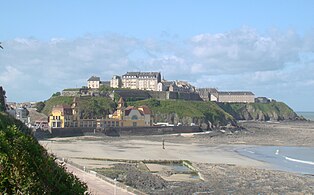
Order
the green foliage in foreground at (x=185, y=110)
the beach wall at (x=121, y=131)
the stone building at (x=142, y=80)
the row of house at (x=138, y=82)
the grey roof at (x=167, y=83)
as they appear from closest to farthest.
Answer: the beach wall at (x=121, y=131) → the green foliage in foreground at (x=185, y=110) → the row of house at (x=138, y=82) → the stone building at (x=142, y=80) → the grey roof at (x=167, y=83)

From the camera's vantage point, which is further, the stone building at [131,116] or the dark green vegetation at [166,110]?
the dark green vegetation at [166,110]

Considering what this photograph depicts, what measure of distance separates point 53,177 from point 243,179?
21.2 metres

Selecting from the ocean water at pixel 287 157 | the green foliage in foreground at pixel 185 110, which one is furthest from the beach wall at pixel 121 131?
the ocean water at pixel 287 157

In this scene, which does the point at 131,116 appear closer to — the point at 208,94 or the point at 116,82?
the point at 116,82

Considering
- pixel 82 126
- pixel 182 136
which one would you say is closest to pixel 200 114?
pixel 182 136

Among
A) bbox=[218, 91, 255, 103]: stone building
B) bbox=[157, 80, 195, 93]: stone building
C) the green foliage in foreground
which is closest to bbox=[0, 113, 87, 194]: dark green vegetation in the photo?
the green foliage in foreground

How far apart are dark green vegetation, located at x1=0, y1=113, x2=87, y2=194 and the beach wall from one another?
5430 cm

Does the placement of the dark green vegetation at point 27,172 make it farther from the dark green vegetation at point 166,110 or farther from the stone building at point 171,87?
the stone building at point 171,87

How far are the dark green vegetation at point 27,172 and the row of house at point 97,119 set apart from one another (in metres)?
58.1

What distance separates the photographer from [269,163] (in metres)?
36.5

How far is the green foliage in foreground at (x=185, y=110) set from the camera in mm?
87806

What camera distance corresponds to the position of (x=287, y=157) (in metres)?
41.6

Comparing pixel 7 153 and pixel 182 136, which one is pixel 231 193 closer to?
pixel 7 153

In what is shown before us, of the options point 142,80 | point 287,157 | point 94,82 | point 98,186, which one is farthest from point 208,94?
point 98,186
